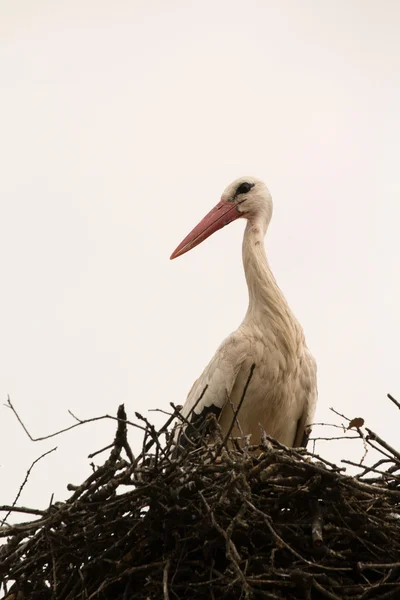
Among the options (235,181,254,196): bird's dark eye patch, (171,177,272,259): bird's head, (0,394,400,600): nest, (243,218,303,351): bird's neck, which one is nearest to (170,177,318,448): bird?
(243,218,303,351): bird's neck

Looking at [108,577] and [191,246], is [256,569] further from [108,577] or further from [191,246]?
[191,246]

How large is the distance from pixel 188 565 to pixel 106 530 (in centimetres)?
29

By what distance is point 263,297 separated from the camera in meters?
4.86

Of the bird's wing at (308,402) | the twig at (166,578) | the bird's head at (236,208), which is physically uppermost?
the bird's head at (236,208)

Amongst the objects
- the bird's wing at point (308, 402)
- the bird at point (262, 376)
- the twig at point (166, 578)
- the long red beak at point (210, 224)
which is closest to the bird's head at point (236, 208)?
the long red beak at point (210, 224)

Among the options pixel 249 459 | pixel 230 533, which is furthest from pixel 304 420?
pixel 230 533

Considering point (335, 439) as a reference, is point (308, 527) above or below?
below

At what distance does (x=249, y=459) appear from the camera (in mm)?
3422

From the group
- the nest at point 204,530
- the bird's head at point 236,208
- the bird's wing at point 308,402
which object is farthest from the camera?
the bird's head at point 236,208

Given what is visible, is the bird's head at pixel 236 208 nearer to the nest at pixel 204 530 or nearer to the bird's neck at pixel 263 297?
the bird's neck at pixel 263 297

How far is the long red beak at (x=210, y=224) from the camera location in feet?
17.6

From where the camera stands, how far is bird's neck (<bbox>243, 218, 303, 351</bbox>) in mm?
4695

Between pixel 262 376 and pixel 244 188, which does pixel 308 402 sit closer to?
pixel 262 376

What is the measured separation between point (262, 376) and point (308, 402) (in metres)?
0.30
